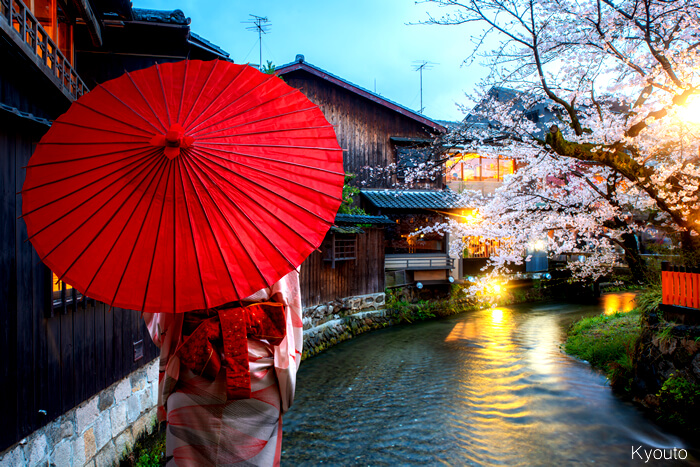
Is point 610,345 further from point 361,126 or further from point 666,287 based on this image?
point 361,126

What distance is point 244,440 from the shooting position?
2.11 meters

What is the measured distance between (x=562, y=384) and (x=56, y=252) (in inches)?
347

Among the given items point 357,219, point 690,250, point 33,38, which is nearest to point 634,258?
point 690,250

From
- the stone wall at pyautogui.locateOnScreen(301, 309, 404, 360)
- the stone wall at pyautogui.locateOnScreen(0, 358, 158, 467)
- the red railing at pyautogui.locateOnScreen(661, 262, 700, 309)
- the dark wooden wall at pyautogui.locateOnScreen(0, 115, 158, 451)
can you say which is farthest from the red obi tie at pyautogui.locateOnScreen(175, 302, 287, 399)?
the stone wall at pyautogui.locateOnScreen(301, 309, 404, 360)

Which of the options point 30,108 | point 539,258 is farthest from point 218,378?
point 539,258

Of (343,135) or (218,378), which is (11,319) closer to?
(218,378)

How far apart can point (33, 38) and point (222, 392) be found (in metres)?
3.56

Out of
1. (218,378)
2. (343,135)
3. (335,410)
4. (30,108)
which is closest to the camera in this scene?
(218,378)

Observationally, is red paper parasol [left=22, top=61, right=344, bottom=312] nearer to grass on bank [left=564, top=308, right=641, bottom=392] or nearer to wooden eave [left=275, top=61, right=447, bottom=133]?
grass on bank [left=564, top=308, right=641, bottom=392]

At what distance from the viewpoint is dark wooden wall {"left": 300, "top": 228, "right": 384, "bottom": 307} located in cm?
1198

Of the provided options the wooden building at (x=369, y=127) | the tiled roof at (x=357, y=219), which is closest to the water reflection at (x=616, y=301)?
the wooden building at (x=369, y=127)

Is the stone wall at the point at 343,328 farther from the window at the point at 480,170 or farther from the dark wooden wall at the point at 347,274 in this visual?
the window at the point at 480,170

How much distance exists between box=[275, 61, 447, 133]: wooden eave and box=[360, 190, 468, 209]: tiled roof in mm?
2912

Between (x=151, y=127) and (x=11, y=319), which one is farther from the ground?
(x=151, y=127)
